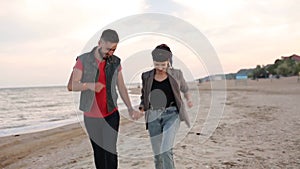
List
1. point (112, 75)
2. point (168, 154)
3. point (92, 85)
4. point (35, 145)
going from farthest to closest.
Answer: point (35, 145), point (168, 154), point (112, 75), point (92, 85)

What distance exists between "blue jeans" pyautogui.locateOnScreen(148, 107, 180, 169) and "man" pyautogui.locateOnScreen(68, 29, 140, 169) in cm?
69

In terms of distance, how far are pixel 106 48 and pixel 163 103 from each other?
1.14m

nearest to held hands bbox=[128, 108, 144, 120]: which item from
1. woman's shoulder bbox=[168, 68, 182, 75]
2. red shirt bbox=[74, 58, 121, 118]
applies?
red shirt bbox=[74, 58, 121, 118]

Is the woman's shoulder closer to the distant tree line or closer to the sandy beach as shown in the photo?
the sandy beach

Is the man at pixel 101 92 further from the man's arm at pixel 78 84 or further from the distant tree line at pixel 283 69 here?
the distant tree line at pixel 283 69

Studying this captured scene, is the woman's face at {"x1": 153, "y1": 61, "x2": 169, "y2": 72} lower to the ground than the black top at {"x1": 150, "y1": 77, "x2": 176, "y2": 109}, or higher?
higher

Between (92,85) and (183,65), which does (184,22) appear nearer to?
(183,65)

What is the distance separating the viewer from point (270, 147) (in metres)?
6.80

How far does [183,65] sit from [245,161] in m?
2.49

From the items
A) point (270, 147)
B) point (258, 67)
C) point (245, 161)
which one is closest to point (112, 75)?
point (245, 161)

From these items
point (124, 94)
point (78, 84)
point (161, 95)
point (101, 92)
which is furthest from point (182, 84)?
point (78, 84)

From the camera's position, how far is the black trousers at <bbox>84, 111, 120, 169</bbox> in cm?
355

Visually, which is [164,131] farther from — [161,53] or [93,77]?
[93,77]

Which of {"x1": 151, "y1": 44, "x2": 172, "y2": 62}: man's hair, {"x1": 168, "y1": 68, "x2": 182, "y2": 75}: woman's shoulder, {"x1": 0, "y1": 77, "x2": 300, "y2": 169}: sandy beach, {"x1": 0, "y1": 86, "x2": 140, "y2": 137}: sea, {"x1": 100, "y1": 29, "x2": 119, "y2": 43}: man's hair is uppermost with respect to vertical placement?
{"x1": 100, "y1": 29, "x2": 119, "y2": 43}: man's hair
